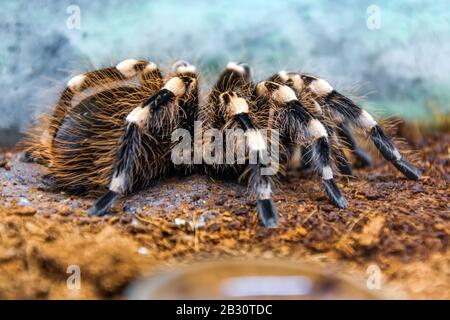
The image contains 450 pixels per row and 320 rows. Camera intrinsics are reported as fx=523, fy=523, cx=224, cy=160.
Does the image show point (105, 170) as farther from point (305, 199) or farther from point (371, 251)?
point (371, 251)

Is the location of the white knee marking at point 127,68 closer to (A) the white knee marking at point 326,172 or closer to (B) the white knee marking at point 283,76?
(B) the white knee marking at point 283,76

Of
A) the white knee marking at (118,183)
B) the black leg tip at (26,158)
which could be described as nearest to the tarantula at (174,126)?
the white knee marking at (118,183)

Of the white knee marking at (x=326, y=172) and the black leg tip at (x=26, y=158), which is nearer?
the white knee marking at (x=326, y=172)

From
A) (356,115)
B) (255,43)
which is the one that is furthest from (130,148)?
(255,43)

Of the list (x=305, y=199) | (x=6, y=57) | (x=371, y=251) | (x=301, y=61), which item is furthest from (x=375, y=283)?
(x=6, y=57)

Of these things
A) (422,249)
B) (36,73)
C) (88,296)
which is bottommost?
(88,296)

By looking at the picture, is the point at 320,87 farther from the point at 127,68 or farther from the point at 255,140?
the point at 127,68
